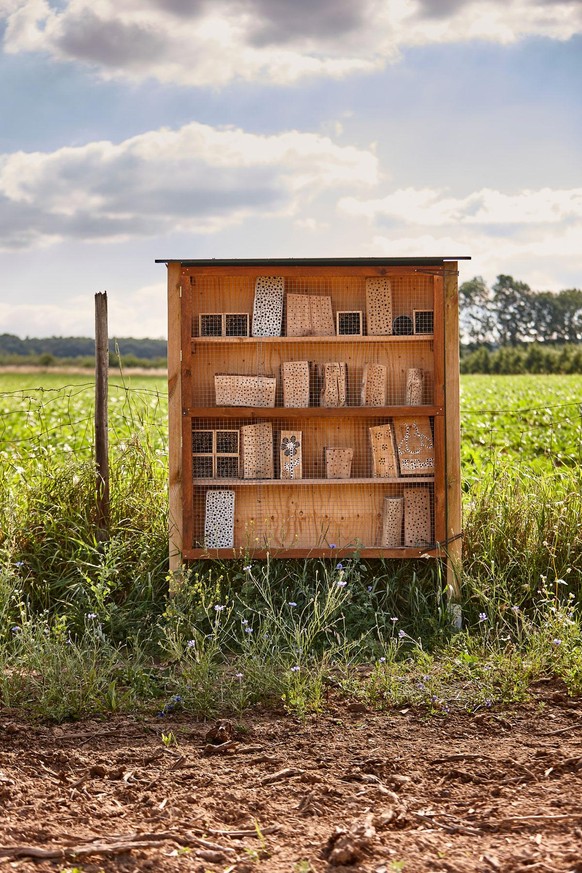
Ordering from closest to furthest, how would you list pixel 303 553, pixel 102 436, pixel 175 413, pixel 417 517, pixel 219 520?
1. pixel 303 553
2. pixel 175 413
3. pixel 219 520
4. pixel 417 517
5. pixel 102 436

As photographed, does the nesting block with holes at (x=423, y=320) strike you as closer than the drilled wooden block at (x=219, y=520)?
No

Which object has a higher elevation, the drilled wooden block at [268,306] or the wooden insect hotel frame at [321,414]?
the drilled wooden block at [268,306]

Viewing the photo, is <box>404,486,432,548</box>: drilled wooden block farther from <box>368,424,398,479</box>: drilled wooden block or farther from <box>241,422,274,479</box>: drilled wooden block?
<box>241,422,274,479</box>: drilled wooden block

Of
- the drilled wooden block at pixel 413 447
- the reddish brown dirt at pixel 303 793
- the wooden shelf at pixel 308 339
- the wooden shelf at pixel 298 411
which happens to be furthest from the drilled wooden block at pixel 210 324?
the reddish brown dirt at pixel 303 793

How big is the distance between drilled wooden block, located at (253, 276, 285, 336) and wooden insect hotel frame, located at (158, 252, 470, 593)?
1 centimetres

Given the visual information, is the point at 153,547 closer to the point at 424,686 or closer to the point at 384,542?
the point at 384,542

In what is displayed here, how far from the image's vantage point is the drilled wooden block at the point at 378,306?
21.9ft

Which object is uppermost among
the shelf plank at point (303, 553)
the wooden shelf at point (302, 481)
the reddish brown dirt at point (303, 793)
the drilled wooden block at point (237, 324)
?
the drilled wooden block at point (237, 324)

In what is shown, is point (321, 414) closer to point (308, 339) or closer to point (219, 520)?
point (308, 339)

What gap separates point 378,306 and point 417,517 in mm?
→ 1619

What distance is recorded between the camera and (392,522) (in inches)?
262

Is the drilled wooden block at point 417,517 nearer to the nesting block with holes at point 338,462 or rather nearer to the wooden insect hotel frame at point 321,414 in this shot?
the wooden insect hotel frame at point 321,414

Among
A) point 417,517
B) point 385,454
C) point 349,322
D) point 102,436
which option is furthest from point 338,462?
point 102,436

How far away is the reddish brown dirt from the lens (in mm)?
3111
